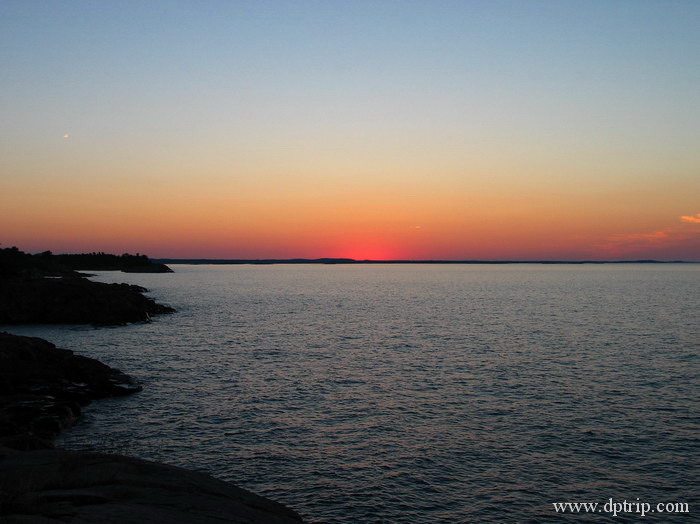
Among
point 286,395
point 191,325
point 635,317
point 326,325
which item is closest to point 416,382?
point 286,395

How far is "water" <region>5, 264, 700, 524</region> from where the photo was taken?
19.3m

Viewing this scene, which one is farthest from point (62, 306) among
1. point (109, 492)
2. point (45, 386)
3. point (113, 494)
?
point (113, 494)

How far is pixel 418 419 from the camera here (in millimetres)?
27859

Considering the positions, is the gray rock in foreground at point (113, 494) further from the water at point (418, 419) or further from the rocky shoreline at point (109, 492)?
the water at point (418, 419)

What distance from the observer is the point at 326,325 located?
72250mm

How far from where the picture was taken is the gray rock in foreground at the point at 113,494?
11234mm

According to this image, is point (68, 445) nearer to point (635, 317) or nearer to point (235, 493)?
point (235, 493)

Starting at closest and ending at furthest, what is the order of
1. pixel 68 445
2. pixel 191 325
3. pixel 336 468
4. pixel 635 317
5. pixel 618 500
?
1. pixel 618 500
2. pixel 336 468
3. pixel 68 445
4. pixel 191 325
5. pixel 635 317

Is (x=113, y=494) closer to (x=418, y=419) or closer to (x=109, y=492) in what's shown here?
(x=109, y=492)

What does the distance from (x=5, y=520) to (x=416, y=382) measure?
29.0 metres

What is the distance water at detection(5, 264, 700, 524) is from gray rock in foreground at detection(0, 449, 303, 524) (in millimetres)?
4171

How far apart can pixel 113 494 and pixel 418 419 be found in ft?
58.8

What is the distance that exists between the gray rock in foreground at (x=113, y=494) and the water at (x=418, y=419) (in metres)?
4.17

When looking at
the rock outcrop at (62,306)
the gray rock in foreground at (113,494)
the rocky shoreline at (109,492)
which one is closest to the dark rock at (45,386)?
the rocky shoreline at (109,492)
